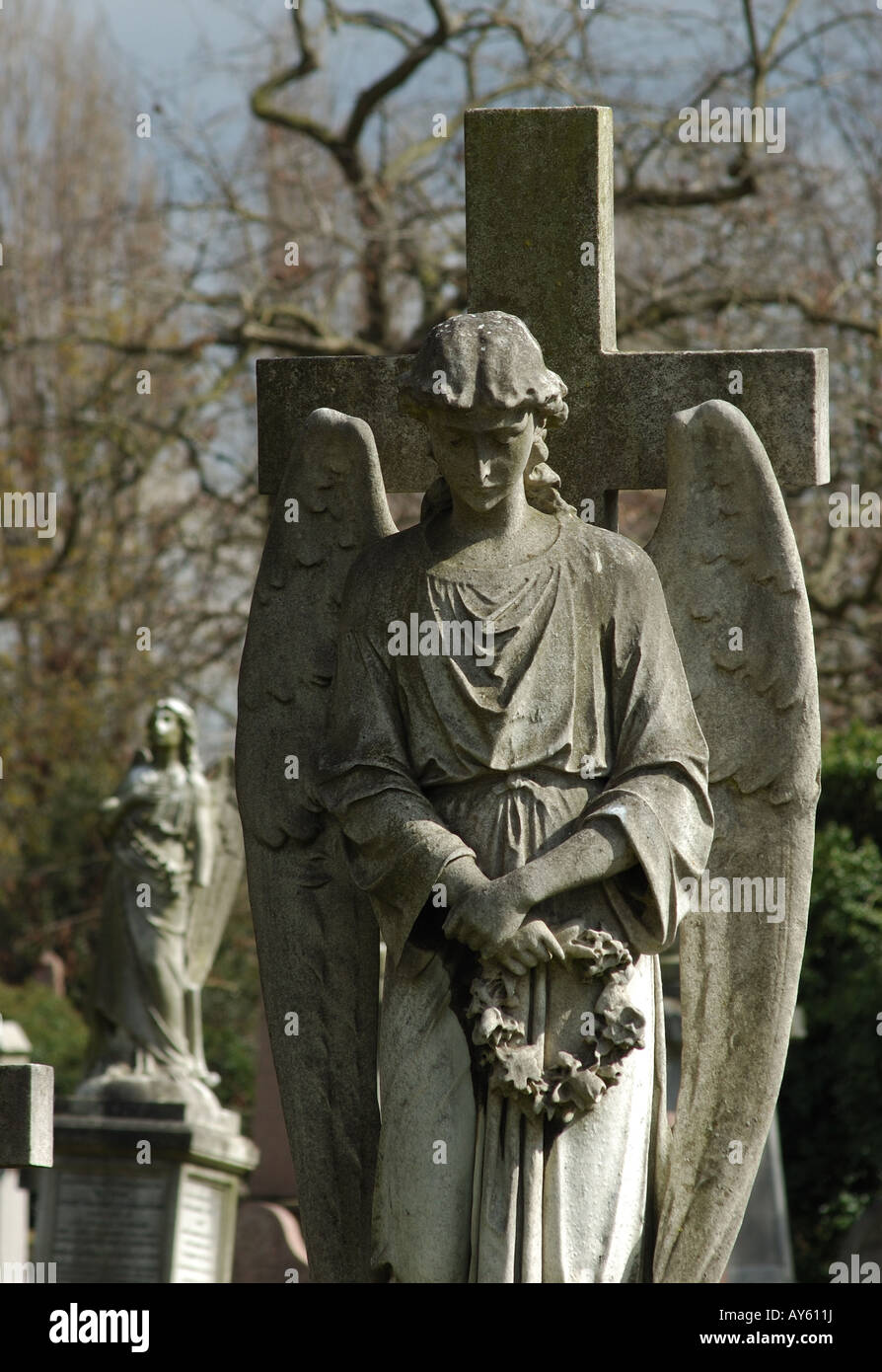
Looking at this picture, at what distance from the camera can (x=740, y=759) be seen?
18.3 feet

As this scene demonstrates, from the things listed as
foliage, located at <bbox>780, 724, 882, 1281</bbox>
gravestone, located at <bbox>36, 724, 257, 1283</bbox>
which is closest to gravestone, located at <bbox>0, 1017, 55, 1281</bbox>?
gravestone, located at <bbox>36, 724, 257, 1283</bbox>

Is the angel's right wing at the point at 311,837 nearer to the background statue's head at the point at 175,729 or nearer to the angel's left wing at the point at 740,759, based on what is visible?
the angel's left wing at the point at 740,759

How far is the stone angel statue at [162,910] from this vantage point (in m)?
14.9

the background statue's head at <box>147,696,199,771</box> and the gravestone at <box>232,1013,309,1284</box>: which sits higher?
the background statue's head at <box>147,696,199,771</box>

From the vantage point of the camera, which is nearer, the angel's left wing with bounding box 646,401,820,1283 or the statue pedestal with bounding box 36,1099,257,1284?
the angel's left wing with bounding box 646,401,820,1283

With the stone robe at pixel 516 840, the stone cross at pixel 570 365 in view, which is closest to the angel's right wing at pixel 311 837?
the stone cross at pixel 570 365

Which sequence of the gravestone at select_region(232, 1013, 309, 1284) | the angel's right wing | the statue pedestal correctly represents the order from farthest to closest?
the gravestone at select_region(232, 1013, 309, 1284), the statue pedestal, the angel's right wing

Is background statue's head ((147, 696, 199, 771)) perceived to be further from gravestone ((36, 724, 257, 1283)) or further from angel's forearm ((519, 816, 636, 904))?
angel's forearm ((519, 816, 636, 904))

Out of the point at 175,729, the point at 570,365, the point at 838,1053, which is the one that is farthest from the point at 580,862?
the point at 838,1053

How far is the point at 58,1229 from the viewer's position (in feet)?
46.5

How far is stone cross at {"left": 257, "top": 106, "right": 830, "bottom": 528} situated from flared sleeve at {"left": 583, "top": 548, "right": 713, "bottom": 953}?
0.67m

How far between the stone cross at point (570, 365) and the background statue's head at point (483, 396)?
0.62 meters

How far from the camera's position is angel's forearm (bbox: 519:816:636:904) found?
498cm
